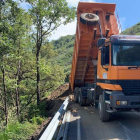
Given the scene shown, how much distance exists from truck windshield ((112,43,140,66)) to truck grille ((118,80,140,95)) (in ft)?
2.00

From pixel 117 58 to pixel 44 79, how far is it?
14111 millimetres

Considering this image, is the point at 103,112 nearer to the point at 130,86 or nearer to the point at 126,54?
the point at 130,86

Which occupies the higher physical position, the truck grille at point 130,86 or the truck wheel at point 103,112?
the truck grille at point 130,86

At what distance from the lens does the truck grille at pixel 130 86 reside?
5.70 meters

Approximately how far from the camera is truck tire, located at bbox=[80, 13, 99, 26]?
315 inches

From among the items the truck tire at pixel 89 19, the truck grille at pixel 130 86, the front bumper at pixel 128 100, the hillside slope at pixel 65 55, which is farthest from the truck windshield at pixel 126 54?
the hillside slope at pixel 65 55

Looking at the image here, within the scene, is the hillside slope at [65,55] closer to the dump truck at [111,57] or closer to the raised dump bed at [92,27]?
the raised dump bed at [92,27]

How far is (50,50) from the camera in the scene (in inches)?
1009

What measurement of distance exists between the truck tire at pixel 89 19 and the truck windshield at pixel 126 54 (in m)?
2.54

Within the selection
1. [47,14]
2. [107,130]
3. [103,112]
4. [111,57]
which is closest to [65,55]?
[47,14]

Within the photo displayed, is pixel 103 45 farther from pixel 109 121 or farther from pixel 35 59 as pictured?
pixel 35 59

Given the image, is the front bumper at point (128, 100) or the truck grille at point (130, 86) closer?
the front bumper at point (128, 100)

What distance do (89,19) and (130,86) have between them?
3.91 m

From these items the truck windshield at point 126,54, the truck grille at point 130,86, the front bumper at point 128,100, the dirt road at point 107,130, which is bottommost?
the dirt road at point 107,130
